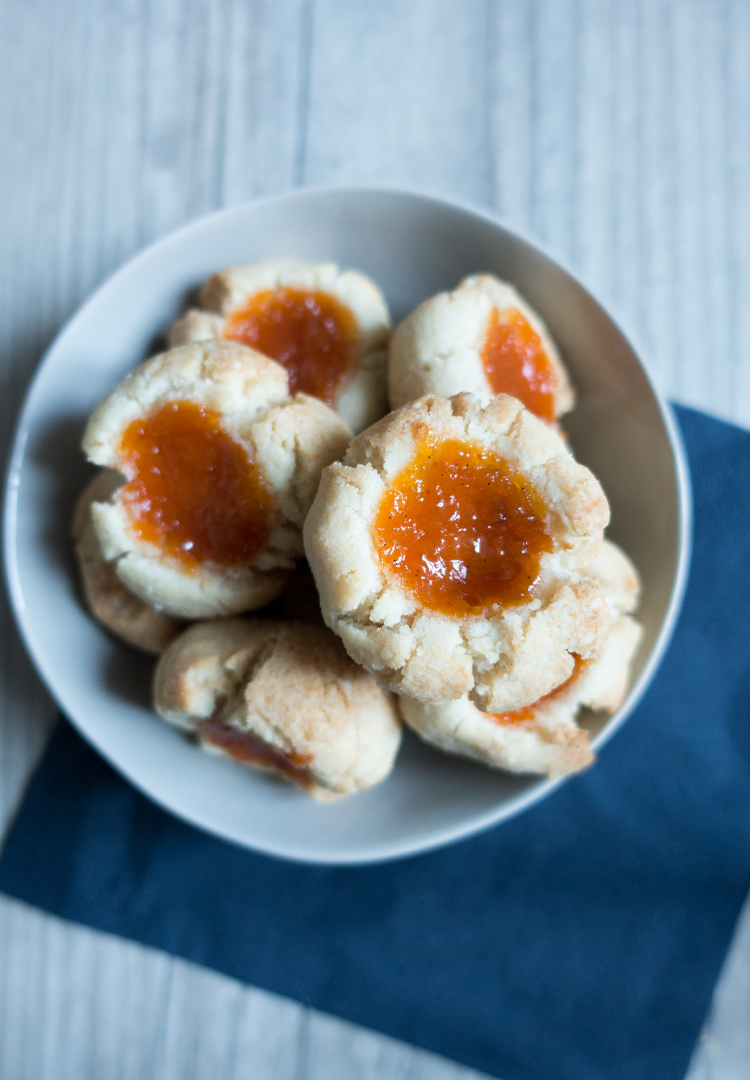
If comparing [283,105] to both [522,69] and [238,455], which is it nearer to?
[522,69]

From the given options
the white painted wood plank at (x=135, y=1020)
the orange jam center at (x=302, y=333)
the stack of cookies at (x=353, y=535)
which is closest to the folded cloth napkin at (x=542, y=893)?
the white painted wood plank at (x=135, y=1020)

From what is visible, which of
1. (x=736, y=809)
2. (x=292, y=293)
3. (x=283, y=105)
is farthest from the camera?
(x=283, y=105)

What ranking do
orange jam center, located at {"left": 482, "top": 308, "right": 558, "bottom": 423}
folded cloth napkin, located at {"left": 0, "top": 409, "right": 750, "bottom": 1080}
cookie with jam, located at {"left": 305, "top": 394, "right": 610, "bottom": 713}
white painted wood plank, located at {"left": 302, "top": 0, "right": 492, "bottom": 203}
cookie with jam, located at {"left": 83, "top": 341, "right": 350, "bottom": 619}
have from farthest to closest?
white painted wood plank, located at {"left": 302, "top": 0, "right": 492, "bottom": 203}, folded cloth napkin, located at {"left": 0, "top": 409, "right": 750, "bottom": 1080}, orange jam center, located at {"left": 482, "top": 308, "right": 558, "bottom": 423}, cookie with jam, located at {"left": 83, "top": 341, "right": 350, "bottom": 619}, cookie with jam, located at {"left": 305, "top": 394, "right": 610, "bottom": 713}

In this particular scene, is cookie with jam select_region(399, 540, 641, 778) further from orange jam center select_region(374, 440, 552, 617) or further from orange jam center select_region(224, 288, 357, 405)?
orange jam center select_region(224, 288, 357, 405)

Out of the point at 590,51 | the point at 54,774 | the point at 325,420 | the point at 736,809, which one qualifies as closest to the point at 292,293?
the point at 325,420

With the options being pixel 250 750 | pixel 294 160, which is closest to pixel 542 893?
pixel 250 750

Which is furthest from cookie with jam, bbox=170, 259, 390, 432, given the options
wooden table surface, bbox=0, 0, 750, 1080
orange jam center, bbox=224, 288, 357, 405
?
wooden table surface, bbox=0, 0, 750, 1080
